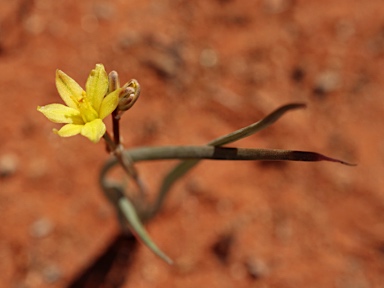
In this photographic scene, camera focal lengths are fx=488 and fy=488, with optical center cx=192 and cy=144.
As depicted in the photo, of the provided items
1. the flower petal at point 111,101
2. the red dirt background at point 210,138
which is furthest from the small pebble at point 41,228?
the flower petal at point 111,101

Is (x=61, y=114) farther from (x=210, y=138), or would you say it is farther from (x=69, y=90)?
(x=210, y=138)

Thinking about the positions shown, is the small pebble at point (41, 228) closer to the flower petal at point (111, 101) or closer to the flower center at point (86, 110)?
the flower center at point (86, 110)

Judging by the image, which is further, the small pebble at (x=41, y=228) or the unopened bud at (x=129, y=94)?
the small pebble at (x=41, y=228)

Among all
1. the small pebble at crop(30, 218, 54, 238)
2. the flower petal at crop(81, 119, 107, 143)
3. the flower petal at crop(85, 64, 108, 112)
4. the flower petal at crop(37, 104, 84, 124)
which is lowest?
the small pebble at crop(30, 218, 54, 238)

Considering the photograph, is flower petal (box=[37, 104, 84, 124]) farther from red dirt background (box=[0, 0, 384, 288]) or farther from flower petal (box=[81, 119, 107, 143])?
red dirt background (box=[0, 0, 384, 288])

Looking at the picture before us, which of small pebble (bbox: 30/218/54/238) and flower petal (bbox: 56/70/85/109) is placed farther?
small pebble (bbox: 30/218/54/238)

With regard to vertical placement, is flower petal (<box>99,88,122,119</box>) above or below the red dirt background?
above

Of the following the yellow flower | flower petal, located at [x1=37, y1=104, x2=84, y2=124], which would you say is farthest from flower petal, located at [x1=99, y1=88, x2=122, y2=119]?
flower petal, located at [x1=37, y1=104, x2=84, y2=124]
